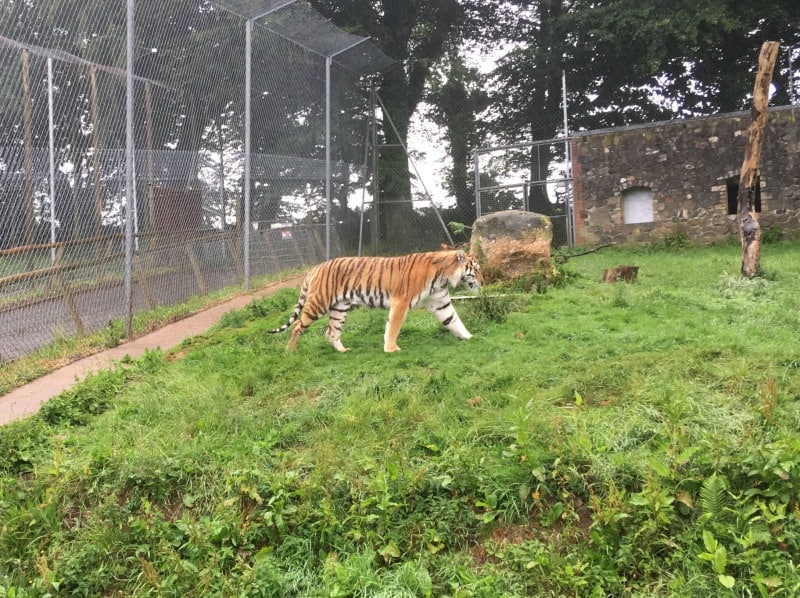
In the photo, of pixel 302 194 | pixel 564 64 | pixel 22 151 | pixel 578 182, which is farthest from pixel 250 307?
pixel 564 64

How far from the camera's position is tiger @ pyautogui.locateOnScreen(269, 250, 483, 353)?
6719 millimetres

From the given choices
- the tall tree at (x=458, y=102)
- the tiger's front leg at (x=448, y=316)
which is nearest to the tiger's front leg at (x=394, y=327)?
the tiger's front leg at (x=448, y=316)

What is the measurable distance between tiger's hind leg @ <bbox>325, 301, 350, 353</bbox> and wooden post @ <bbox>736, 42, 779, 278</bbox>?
17.9ft

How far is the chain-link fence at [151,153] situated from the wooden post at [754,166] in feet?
23.4

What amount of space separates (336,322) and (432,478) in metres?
3.27

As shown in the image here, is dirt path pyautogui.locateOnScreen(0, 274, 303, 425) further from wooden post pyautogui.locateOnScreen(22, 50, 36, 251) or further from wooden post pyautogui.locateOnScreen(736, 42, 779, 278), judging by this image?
wooden post pyautogui.locateOnScreen(736, 42, 779, 278)

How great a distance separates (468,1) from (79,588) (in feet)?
72.7

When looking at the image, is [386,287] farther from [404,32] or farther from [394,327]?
[404,32]

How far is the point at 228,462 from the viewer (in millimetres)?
4234

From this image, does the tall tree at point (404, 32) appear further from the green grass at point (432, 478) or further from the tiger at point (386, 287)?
the green grass at point (432, 478)

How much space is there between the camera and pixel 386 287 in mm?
6766

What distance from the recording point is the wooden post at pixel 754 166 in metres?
8.80

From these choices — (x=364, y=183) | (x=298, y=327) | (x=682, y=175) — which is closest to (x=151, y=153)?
(x=298, y=327)

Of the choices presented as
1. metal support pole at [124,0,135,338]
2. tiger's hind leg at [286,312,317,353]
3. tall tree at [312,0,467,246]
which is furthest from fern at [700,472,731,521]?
tall tree at [312,0,467,246]
